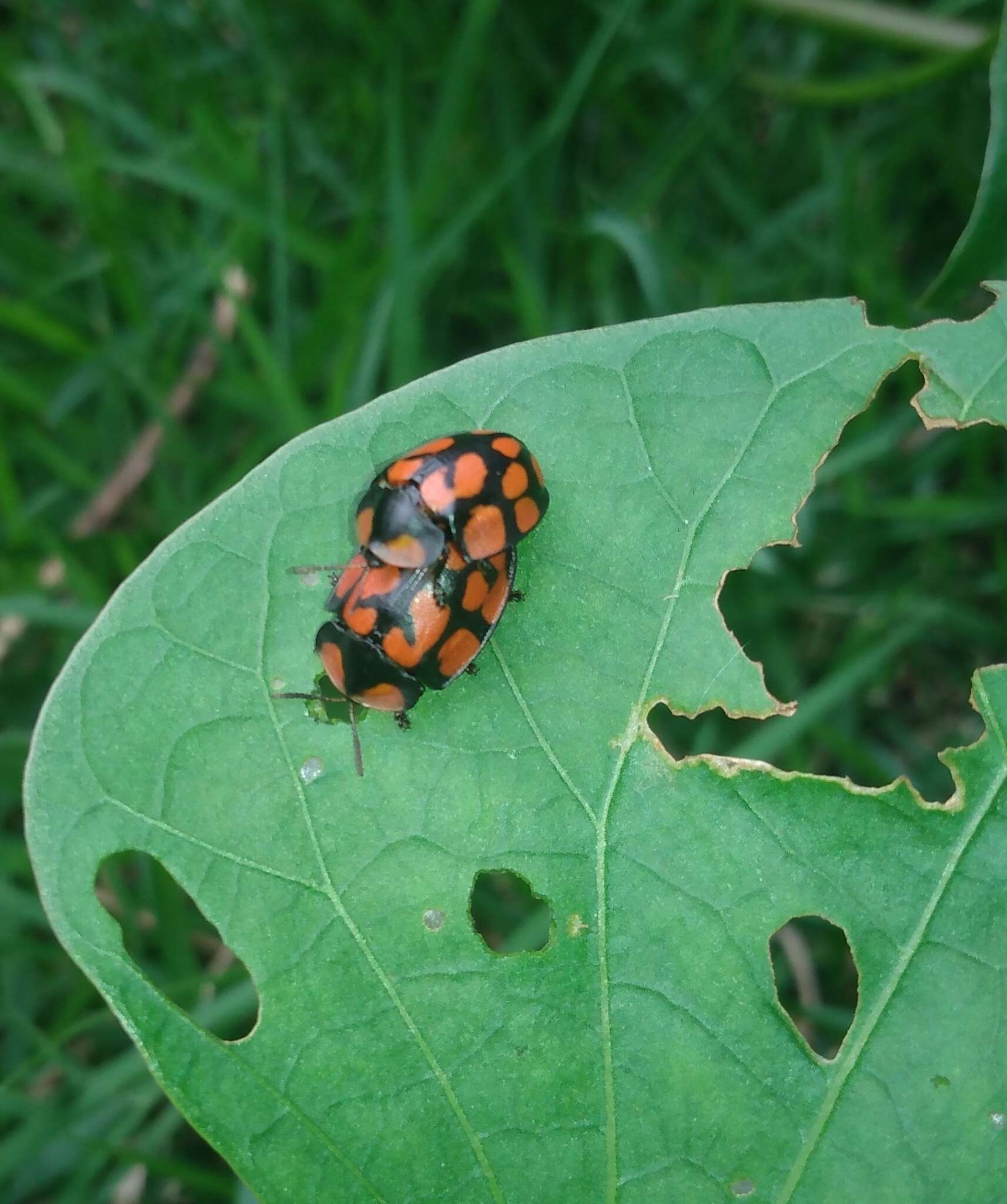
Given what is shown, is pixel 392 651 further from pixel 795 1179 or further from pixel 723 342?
pixel 795 1179

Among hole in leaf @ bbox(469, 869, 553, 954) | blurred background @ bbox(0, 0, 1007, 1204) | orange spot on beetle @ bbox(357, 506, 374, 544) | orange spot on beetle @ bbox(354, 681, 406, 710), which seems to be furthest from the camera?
blurred background @ bbox(0, 0, 1007, 1204)

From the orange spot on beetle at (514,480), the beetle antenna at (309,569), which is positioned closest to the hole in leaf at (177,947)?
the beetle antenna at (309,569)

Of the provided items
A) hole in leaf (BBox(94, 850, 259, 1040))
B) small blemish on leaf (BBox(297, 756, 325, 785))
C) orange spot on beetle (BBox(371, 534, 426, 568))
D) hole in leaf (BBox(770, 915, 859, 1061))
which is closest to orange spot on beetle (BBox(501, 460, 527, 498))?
orange spot on beetle (BBox(371, 534, 426, 568))

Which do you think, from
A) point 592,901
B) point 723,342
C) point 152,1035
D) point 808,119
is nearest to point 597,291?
point 808,119

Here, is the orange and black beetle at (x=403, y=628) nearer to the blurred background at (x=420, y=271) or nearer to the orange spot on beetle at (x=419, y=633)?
the orange spot on beetle at (x=419, y=633)

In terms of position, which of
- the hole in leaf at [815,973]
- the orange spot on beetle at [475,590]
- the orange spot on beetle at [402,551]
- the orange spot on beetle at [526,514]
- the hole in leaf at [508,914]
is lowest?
the hole in leaf at [815,973]

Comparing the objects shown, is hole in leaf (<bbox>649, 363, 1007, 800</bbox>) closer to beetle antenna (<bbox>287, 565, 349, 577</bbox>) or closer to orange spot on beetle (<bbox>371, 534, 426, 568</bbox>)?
orange spot on beetle (<bbox>371, 534, 426, 568</bbox>)

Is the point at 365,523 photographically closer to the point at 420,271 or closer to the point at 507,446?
the point at 507,446
